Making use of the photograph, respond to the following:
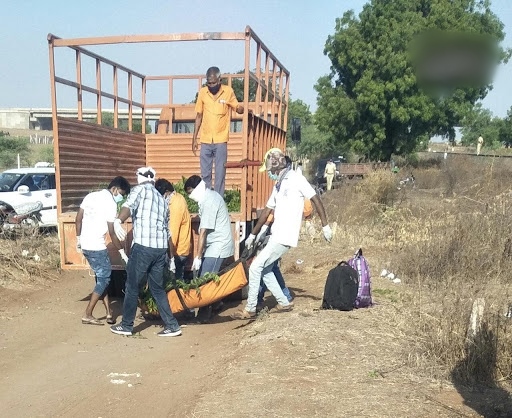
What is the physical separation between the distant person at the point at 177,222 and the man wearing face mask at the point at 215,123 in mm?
1017

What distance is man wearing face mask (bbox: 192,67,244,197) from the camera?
781 centimetres

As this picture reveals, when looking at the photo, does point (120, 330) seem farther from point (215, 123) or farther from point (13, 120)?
point (13, 120)

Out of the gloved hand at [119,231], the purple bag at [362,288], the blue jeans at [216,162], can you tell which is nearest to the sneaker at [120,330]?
the gloved hand at [119,231]

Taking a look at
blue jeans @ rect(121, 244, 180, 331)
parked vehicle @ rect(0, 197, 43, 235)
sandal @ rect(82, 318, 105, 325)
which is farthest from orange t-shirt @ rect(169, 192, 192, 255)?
parked vehicle @ rect(0, 197, 43, 235)

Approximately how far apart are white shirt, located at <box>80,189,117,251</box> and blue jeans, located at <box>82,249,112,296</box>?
0.07 m

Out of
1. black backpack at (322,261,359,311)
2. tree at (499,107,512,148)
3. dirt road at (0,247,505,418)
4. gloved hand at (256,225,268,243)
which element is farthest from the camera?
tree at (499,107,512,148)

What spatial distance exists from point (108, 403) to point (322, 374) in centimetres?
A: 163

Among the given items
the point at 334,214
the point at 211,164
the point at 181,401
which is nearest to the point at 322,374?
the point at 181,401

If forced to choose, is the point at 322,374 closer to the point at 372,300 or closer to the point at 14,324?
the point at 372,300

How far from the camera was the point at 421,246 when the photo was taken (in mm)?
9047

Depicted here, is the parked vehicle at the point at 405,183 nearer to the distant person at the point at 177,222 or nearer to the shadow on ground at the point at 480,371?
the distant person at the point at 177,222

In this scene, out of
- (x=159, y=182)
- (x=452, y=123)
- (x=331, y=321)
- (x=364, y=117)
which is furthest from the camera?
(x=364, y=117)

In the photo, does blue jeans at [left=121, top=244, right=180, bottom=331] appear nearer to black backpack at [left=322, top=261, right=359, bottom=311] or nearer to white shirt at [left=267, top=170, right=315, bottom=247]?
white shirt at [left=267, top=170, right=315, bottom=247]

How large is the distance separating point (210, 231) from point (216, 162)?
1.24m
